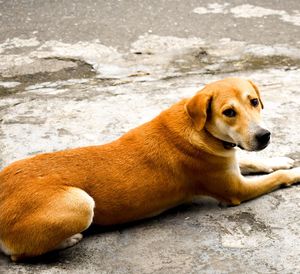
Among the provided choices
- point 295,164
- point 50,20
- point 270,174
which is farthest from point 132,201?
point 50,20

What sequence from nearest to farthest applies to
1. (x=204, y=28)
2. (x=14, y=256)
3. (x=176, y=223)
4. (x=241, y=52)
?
(x=14, y=256), (x=176, y=223), (x=241, y=52), (x=204, y=28)

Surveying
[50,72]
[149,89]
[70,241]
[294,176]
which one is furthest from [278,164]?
[50,72]

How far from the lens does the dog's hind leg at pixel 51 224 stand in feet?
11.5

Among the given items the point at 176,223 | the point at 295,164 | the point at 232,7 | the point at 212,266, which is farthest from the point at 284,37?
the point at 212,266

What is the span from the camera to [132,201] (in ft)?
12.5

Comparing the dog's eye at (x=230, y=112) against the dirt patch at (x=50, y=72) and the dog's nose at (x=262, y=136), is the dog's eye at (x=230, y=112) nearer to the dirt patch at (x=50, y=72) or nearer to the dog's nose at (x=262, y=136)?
the dog's nose at (x=262, y=136)

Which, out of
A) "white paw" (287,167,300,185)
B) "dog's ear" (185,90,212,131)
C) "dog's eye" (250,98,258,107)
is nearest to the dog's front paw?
"white paw" (287,167,300,185)

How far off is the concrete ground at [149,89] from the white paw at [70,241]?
4 cm

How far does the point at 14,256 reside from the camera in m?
3.62

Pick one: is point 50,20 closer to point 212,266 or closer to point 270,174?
point 270,174

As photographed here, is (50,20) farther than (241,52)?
Yes

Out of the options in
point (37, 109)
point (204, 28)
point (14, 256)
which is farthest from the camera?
point (204, 28)

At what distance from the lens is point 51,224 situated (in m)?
3.51

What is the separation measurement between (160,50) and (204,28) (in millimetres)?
807
